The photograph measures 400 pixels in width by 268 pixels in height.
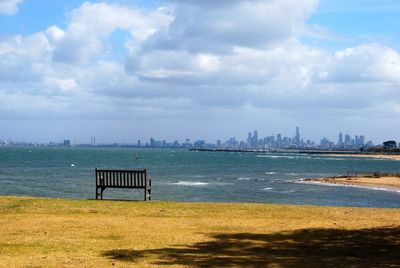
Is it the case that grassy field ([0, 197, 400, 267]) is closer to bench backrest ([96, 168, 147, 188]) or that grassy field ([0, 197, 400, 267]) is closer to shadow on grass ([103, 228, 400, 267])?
shadow on grass ([103, 228, 400, 267])

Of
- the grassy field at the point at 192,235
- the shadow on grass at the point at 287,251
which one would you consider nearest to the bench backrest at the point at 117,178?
the grassy field at the point at 192,235

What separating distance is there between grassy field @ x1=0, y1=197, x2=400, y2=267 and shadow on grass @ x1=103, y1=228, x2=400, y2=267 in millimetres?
22

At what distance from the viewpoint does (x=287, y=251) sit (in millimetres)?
12727

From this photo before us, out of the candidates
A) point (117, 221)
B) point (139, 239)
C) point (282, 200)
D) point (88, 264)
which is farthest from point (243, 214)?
point (282, 200)

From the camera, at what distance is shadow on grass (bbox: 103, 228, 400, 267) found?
37.4 feet

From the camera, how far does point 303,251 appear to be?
1283cm

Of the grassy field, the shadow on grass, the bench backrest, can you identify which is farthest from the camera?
the bench backrest

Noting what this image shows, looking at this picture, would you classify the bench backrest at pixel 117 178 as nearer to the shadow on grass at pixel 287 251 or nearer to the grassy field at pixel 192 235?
the grassy field at pixel 192 235

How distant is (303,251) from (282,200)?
3290 centimetres

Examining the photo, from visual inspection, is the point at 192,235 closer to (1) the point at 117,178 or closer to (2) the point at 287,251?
A: (2) the point at 287,251

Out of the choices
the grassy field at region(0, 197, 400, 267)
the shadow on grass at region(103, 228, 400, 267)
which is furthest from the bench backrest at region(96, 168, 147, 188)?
the shadow on grass at region(103, 228, 400, 267)

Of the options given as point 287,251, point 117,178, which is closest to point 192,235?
point 287,251

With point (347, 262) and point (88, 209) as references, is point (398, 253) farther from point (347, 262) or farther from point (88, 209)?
point (88, 209)

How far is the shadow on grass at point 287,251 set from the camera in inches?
449
